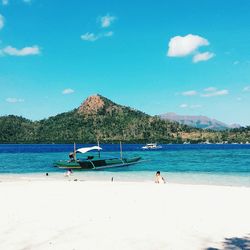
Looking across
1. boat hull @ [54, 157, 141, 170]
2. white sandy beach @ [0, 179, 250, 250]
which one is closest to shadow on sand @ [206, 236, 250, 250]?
white sandy beach @ [0, 179, 250, 250]

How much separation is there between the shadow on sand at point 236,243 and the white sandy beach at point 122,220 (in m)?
0.18

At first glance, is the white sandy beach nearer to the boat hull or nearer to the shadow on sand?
the shadow on sand

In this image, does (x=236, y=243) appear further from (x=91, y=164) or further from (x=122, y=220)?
(x=91, y=164)

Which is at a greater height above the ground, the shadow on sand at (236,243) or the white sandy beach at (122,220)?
the white sandy beach at (122,220)

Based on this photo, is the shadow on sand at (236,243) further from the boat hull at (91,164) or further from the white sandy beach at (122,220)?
the boat hull at (91,164)

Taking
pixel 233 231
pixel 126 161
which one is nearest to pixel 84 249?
pixel 233 231

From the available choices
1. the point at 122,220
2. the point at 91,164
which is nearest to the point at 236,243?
the point at 122,220

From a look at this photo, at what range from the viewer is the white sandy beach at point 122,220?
13344mm

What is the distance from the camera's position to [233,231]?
49.5 feet

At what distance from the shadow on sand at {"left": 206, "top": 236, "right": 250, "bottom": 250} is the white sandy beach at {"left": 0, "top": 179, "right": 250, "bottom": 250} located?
0.18 metres

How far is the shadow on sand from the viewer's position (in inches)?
493

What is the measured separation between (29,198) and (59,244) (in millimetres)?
11623

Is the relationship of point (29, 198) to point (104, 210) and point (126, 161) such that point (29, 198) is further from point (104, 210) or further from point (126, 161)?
point (126, 161)

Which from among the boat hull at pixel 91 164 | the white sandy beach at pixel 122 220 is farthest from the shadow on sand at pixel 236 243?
the boat hull at pixel 91 164
